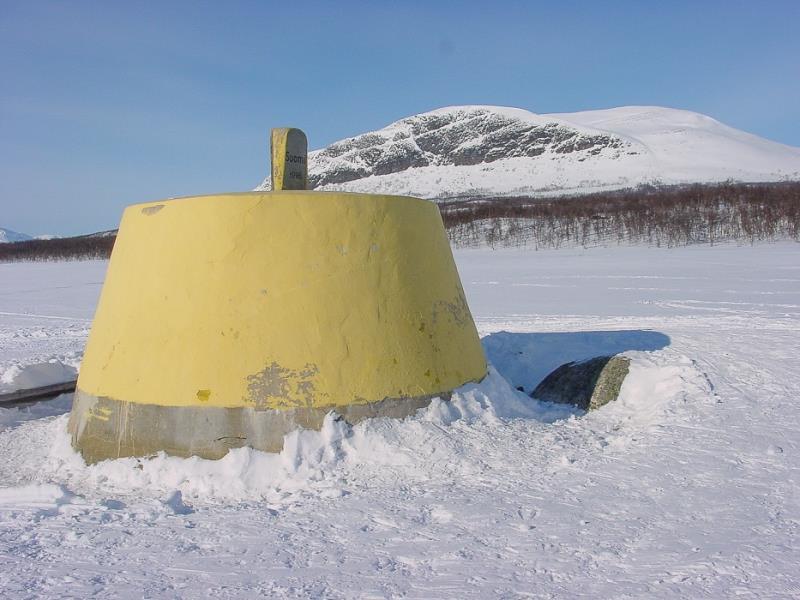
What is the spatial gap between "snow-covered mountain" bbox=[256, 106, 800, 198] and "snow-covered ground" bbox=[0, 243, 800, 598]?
2309 inches

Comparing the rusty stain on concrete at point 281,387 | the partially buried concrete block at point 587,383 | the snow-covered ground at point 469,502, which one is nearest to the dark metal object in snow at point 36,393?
the snow-covered ground at point 469,502

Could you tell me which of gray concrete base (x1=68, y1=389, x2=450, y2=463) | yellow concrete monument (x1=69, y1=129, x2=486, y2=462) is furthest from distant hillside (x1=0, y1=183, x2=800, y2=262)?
gray concrete base (x1=68, y1=389, x2=450, y2=463)

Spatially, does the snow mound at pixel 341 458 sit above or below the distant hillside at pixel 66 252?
below

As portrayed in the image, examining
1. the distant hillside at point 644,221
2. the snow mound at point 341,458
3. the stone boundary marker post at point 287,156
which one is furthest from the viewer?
the distant hillside at point 644,221

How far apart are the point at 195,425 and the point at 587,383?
11.5 ft

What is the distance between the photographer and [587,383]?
6613 millimetres

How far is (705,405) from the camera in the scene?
5.69 m

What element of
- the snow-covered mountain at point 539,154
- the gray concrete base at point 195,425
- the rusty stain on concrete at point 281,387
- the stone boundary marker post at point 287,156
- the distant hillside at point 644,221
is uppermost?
the snow-covered mountain at point 539,154

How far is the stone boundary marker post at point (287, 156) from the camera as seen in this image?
231 inches

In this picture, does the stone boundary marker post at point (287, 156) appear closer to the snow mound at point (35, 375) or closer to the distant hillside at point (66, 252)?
the snow mound at point (35, 375)

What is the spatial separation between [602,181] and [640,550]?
67.7 meters

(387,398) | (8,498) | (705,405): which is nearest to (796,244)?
(705,405)

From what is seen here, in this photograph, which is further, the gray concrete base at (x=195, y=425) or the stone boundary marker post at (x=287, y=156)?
the stone boundary marker post at (x=287, y=156)

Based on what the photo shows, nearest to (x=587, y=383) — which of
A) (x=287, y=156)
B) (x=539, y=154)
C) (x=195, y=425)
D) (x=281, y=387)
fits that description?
(x=281, y=387)
